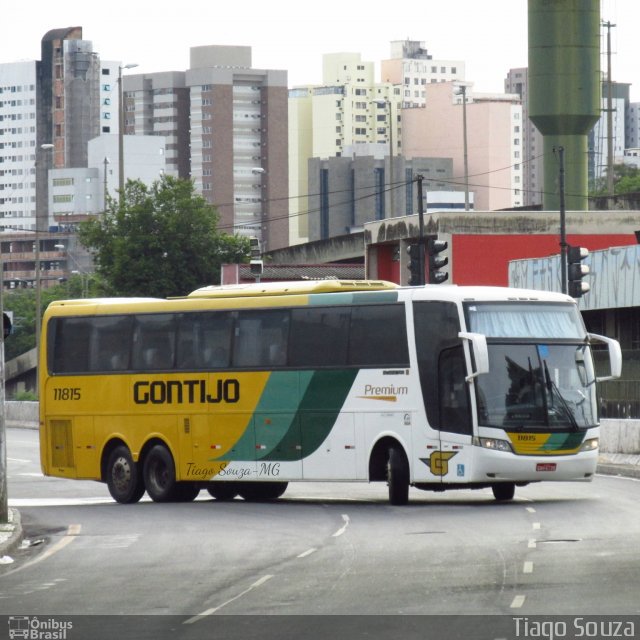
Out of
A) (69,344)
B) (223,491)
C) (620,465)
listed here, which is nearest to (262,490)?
(223,491)

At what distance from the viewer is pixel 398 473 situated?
25.1 m

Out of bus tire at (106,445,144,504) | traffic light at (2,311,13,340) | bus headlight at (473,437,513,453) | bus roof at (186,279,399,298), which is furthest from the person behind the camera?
bus tire at (106,445,144,504)

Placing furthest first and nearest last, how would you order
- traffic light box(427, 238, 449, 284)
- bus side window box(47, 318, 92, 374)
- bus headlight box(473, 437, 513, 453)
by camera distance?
1. traffic light box(427, 238, 449, 284)
2. bus side window box(47, 318, 92, 374)
3. bus headlight box(473, 437, 513, 453)

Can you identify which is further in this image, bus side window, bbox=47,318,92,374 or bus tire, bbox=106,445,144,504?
bus side window, bbox=47,318,92,374

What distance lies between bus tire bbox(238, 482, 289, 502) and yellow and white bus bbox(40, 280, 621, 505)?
0.12 feet

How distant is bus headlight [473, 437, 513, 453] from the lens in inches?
959

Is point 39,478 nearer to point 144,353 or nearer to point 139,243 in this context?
point 144,353

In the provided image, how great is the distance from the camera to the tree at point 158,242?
78.4 m

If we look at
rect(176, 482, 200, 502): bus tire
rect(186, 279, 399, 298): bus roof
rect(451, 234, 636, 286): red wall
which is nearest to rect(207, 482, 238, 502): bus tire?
rect(176, 482, 200, 502): bus tire

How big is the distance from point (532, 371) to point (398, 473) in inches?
95.2

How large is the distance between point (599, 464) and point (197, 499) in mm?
8463

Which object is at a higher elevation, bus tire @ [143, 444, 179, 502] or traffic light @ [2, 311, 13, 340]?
traffic light @ [2, 311, 13, 340]

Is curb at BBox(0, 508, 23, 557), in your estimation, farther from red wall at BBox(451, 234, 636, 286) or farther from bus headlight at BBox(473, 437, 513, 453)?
red wall at BBox(451, 234, 636, 286)

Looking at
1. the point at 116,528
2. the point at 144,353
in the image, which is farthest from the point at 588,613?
the point at 144,353
